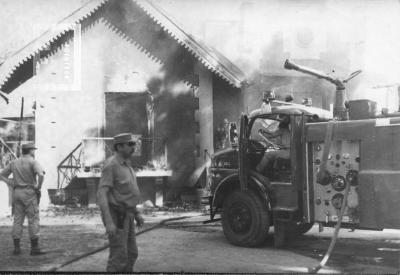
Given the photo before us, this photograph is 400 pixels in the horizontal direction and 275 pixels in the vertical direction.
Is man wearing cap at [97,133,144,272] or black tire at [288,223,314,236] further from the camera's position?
black tire at [288,223,314,236]

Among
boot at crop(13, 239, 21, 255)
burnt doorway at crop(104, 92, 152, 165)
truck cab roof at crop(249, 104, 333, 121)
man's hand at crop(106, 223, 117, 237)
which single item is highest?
burnt doorway at crop(104, 92, 152, 165)

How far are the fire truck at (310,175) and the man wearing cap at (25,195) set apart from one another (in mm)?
3032

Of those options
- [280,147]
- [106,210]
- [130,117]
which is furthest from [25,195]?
[130,117]

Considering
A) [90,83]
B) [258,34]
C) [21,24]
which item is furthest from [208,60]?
[21,24]

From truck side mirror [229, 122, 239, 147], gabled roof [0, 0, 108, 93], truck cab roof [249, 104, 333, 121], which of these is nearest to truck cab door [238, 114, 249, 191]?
truck side mirror [229, 122, 239, 147]

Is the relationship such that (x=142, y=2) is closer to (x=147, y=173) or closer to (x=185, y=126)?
(x=185, y=126)

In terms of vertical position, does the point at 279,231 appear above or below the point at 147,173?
below

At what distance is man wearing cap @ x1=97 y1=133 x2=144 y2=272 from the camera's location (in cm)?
483

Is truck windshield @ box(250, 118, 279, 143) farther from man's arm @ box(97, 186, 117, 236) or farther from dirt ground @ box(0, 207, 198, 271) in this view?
man's arm @ box(97, 186, 117, 236)

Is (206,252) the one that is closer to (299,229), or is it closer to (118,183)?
(299,229)

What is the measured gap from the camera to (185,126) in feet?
44.1

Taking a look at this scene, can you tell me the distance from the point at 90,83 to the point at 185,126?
3.13 metres

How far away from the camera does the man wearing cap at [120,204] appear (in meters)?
4.83

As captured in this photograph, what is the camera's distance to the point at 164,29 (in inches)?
503
